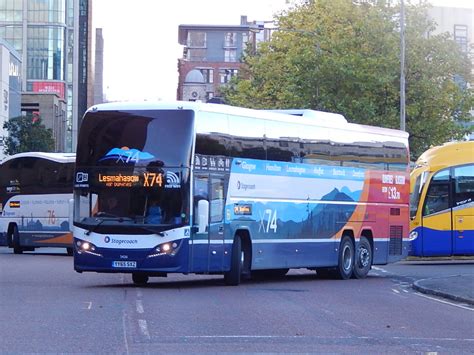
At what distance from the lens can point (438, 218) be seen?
36312mm

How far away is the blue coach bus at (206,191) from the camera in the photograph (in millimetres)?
21969

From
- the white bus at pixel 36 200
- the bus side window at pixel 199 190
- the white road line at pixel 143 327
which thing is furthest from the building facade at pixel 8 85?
the white road line at pixel 143 327

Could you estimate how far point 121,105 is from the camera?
2255cm

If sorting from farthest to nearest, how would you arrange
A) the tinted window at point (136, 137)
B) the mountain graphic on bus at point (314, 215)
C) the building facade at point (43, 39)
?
the building facade at point (43, 39)
the mountain graphic on bus at point (314, 215)
the tinted window at point (136, 137)

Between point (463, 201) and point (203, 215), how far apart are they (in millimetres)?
15998

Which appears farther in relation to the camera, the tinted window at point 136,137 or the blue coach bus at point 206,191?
the tinted window at point 136,137

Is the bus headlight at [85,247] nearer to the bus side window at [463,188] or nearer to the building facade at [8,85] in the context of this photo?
the bus side window at [463,188]

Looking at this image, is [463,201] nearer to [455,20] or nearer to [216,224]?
[216,224]

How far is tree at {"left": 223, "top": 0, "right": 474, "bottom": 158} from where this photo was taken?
166 feet

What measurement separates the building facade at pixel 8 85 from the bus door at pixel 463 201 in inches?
2157

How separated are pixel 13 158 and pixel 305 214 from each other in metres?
19.3

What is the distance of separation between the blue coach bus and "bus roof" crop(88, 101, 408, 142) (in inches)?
1.1

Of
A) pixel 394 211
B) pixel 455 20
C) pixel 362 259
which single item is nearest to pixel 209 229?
pixel 362 259

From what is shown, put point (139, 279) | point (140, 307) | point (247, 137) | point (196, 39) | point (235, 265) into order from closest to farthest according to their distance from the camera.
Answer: point (140, 307) < point (235, 265) < point (139, 279) < point (247, 137) < point (196, 39)
